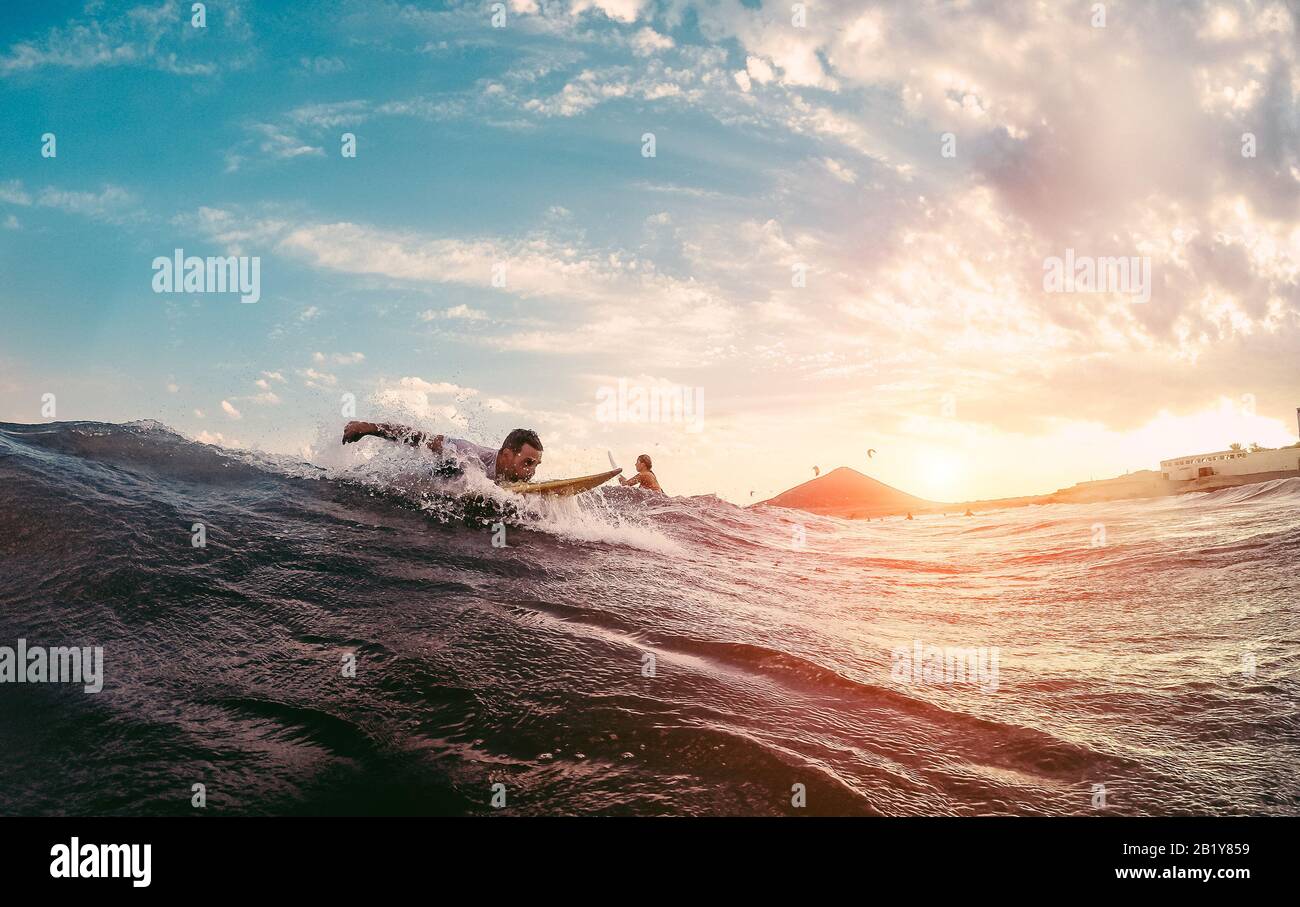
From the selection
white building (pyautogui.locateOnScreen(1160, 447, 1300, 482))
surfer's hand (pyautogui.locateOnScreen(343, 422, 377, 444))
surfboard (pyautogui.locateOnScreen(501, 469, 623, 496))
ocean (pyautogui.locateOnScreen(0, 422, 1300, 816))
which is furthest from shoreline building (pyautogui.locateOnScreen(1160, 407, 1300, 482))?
surfer's hand (pyautogui.locateOnScreen(343, 422, 377, 444))

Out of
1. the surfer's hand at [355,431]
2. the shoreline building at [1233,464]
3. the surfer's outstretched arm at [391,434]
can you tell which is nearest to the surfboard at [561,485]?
the surfer's outstretched arm at [391,434]

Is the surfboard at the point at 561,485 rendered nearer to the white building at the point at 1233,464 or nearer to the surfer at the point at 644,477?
the surfer at the point at 644,477

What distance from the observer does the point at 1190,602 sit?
756 centimetres

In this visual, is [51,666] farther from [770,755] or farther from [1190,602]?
[1190,602]

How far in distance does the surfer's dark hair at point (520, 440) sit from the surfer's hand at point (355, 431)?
217 centimetres

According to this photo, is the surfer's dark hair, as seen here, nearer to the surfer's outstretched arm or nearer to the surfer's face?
the surfer's face

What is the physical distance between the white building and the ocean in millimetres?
29291

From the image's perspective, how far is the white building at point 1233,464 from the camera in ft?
99.3

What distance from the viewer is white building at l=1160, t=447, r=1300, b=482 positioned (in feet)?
99.3

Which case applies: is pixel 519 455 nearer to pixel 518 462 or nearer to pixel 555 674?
pixel 518 462
